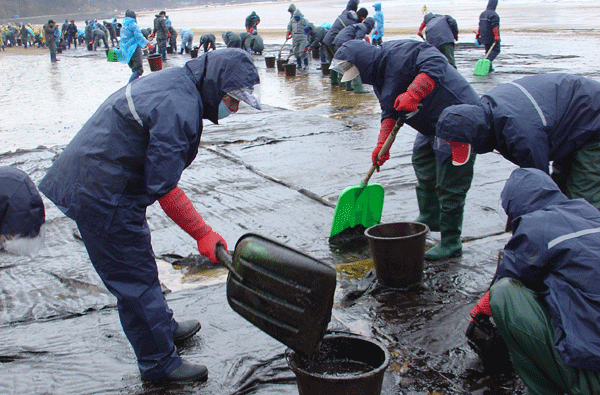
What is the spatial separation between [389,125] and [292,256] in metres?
2.51

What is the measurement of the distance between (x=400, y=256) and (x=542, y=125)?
113cm

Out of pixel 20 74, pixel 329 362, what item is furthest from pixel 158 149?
pixel 20 74

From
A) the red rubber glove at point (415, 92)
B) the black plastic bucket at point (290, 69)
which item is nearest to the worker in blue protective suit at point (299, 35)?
the black plastic bucket at point (290, 69)

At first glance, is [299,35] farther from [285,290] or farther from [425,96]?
[285,290]

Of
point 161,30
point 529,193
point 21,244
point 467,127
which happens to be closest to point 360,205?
point 467,127

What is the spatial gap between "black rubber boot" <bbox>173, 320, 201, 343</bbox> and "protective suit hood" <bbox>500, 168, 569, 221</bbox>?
70.7 inches

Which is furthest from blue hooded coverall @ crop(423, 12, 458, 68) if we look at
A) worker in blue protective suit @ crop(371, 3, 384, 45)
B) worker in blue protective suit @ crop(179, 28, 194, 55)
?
worker in blue protective suit @ crop(179, 28, 194, 55)

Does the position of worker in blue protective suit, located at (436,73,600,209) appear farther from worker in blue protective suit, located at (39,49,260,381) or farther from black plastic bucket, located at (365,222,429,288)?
worker in blue protective suit, located at (39,49,260,381)

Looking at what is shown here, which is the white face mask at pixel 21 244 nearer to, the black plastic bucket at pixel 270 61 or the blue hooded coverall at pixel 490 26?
the blue hooded coverall at pixel 490 26

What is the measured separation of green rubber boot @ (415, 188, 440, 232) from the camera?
171 inches

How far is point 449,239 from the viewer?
3.91 metres

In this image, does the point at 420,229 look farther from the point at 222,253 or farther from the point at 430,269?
the point at 222,253

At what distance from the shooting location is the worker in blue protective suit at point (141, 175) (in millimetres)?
2334

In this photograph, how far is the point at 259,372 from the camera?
274cm
